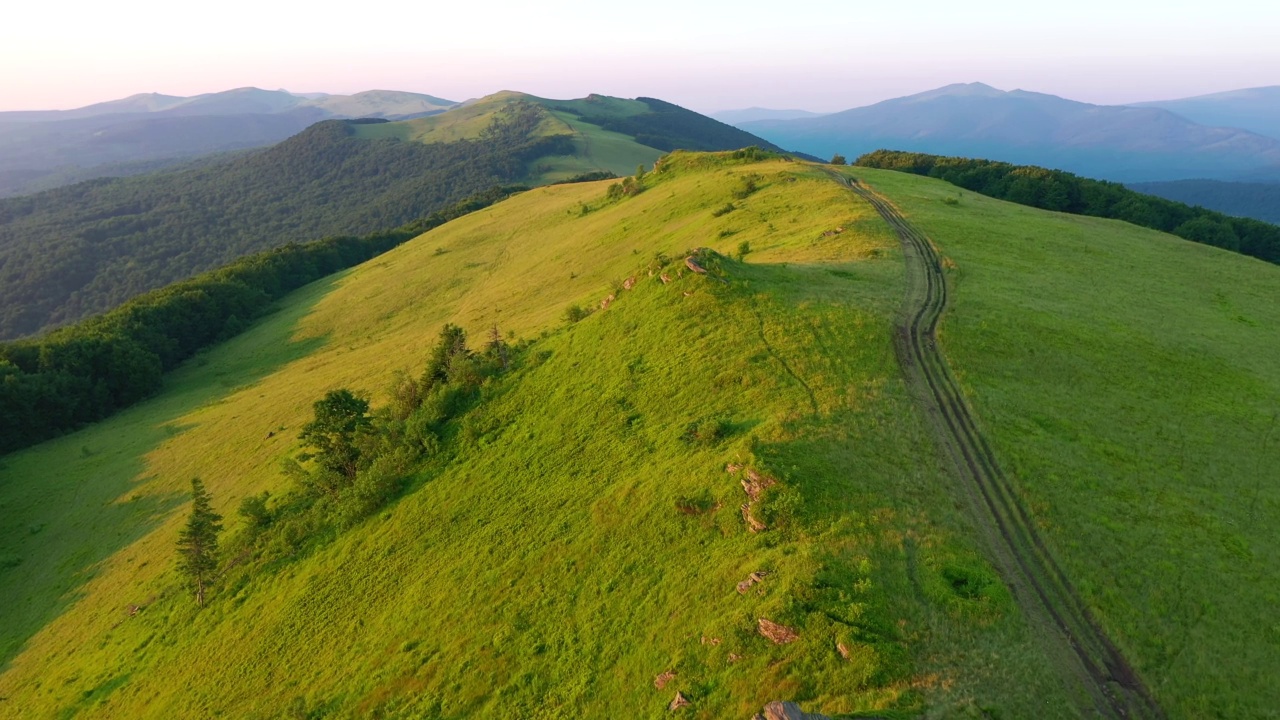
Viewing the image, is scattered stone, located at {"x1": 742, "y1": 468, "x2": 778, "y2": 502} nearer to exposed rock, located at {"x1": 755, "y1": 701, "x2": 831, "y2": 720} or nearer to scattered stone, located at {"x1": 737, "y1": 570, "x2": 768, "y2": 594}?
scattered stone, located at {"x1": 737, "y1": 570, "x2": 768, "y2": 594}

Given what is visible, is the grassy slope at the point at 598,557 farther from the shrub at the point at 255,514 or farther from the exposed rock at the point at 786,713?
the shrub at the point at 255,514

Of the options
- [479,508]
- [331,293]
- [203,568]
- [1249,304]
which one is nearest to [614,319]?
[479,508]

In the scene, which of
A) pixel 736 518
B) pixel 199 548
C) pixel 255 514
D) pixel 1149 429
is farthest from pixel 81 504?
pixel 1149 429

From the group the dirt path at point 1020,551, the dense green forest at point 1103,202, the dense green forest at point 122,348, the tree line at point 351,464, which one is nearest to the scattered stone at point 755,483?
the dirt path at point 1020,551

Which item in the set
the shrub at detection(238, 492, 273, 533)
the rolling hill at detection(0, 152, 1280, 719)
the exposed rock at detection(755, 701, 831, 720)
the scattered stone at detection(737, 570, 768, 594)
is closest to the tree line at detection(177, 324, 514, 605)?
the shrub at detection(238, 492, 273, 533)

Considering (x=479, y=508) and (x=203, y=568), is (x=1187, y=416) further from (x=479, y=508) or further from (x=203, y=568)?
(x=203, y=568)

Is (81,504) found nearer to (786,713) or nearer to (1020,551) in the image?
(786,713)

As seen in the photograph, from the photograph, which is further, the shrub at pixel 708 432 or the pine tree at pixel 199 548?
the pine tree at pixel 199 548
